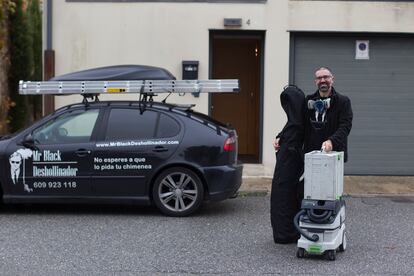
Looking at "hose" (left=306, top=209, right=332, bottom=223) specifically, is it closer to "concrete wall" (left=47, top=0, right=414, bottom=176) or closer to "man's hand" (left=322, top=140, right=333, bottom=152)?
"man's hand" (left=322, top=140, right=333, bottom=152)

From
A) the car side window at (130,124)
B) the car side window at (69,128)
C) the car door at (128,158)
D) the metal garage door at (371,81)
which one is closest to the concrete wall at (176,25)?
the metal garage door at (371,81)

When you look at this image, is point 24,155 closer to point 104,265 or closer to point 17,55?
point 104,265

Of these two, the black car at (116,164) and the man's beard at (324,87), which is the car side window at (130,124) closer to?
the black car at (116,164)

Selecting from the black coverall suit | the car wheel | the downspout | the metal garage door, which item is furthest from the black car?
the metal garage door

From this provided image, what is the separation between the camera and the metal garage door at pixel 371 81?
12.3m

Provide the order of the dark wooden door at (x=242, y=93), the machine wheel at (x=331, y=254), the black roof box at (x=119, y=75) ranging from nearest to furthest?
1. the machine wheel at (x=331, y=254)
2. the black roof box at (x=119, y=75)
3. the dark wooden door at (x=242, y=93)

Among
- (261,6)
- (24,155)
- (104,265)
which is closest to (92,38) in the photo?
(261,6)

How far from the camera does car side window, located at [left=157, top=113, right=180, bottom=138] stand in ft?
27.8

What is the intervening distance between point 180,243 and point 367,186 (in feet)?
17.1

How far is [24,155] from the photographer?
8344 millimetres

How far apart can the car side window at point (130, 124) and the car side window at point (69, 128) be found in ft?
0.79

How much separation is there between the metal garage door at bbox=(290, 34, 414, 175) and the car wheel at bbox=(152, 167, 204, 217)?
466cm

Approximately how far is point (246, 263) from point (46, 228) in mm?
2766

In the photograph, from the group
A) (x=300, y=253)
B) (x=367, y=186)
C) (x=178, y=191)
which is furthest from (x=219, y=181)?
(x=367, y=186)
